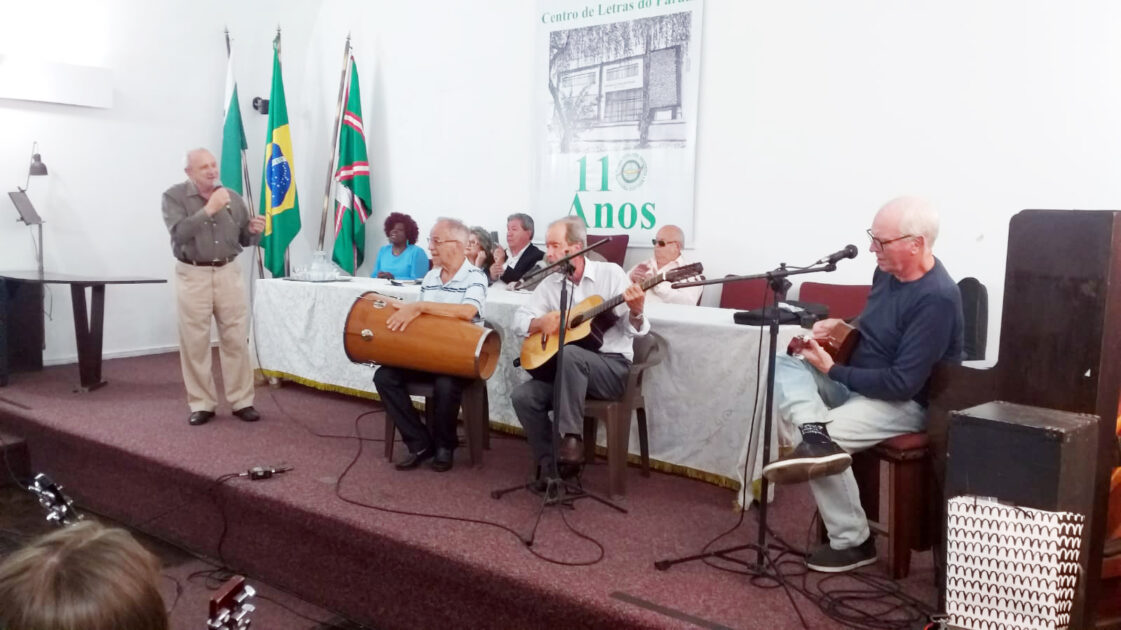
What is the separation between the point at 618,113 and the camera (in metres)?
5.30

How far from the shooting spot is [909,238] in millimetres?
2416

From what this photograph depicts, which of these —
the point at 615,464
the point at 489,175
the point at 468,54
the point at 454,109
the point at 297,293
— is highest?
the point at 468,54

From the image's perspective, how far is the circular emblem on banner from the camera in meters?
5.21

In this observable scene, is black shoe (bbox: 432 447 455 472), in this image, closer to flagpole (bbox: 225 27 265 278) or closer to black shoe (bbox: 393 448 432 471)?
black shoe (bbox: 393 448 432 471)

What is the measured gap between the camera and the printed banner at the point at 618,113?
502 cm

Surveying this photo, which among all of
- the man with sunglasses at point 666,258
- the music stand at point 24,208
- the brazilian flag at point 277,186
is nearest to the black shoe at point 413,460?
the man with sunglasses at point 666,258

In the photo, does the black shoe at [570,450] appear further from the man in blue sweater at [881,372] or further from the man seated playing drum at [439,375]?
the man in blue sweater at [881,372]

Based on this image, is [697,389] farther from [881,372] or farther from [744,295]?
[744,295]

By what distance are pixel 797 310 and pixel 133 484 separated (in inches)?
115

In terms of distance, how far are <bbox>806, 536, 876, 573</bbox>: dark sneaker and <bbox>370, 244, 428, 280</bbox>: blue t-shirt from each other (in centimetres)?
373

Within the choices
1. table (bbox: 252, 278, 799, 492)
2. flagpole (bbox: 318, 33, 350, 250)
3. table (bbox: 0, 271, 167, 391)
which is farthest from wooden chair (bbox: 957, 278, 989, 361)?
flagpole (bbox: 318, 33, 350, 250)

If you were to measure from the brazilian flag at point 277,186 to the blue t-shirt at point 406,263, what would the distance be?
1.02 m

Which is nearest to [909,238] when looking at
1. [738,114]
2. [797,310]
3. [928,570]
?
[797,310]

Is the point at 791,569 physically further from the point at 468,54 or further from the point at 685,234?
Answer: the point at 468,54
